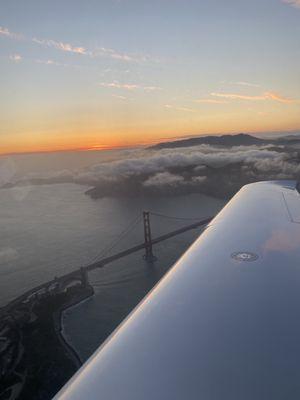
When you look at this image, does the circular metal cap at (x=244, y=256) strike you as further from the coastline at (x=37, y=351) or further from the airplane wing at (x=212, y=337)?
the coastline at (x=37, y=351)

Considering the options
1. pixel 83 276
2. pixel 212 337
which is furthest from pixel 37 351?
pixel 212 337

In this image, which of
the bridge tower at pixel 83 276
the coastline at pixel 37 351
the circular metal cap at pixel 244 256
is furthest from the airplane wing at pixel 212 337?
the bridge tower at pixel 83 276

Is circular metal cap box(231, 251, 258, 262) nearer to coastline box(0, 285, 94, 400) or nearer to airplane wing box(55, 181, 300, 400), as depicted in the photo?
airplane wing box(55, 181, 300, 400)

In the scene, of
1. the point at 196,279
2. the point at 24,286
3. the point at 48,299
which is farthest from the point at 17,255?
the point at 196,279

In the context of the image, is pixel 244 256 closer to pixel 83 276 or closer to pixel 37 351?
pixel 37 351

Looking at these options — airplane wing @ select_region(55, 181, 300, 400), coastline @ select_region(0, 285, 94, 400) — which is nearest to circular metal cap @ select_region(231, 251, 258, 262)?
airplane wing @ select_region(55, 181, 300, 400)
